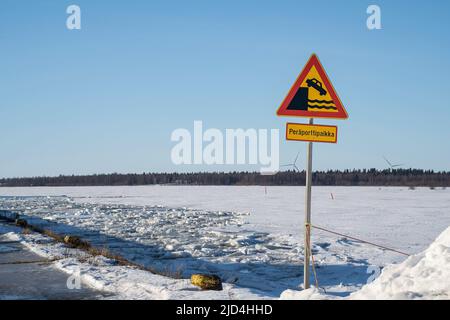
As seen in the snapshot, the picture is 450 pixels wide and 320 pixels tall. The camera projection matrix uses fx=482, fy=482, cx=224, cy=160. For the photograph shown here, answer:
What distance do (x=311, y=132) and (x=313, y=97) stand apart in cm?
48

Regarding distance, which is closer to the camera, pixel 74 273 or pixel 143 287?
pixel 143 287

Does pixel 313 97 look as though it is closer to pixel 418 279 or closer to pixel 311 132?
pixel 311 132

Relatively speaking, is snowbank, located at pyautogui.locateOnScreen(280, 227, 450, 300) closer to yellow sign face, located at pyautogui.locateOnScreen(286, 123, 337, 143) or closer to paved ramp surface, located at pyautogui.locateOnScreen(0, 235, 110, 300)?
yellow sign face, located at pyautogui.locateOnScreen(286, 123, 337, 143)

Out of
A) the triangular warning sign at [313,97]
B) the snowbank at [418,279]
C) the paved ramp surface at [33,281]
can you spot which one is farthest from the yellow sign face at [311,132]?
the paved ramp surface at [33,281]

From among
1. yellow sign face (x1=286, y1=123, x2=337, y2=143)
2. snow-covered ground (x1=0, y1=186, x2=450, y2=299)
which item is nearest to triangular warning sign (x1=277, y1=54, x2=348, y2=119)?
yellow sign face (x1=286, y1=123, x2=337, y2=143)

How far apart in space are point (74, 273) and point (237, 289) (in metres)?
2.95

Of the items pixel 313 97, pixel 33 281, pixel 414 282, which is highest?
pixel 313 97

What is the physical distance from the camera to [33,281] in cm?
755

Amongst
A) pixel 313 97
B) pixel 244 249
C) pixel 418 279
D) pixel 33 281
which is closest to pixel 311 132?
pixel 313 97

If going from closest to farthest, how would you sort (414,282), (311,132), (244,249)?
1. (414,282)
2. (311,132)
3. (244,249)

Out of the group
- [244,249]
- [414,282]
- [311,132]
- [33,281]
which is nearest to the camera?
[414,282]
